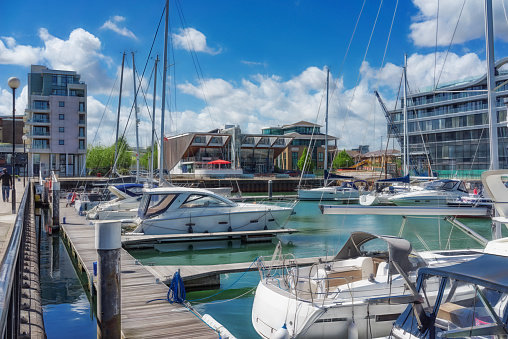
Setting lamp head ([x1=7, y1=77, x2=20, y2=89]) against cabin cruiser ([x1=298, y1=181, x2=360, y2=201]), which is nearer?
lamp head ([x1=7, y1=77, x2=20, y2=89])

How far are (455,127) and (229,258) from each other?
210 feet

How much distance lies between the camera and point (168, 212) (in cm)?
2125

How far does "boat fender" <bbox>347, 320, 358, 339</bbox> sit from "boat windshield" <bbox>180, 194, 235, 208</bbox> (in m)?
13.7

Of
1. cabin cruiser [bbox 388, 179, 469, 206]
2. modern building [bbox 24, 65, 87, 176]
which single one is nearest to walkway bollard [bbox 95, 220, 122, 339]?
cabin cruiser [bbox 388, 179, 469, 206]

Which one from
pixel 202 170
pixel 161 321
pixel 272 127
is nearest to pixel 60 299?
pixel 161 321

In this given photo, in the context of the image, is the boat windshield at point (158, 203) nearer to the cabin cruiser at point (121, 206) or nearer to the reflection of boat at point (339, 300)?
the cabin cruiser at point (121, 206)

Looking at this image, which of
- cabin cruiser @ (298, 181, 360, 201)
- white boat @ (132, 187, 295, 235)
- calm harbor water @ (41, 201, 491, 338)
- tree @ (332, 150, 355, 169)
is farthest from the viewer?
tree @ (332, 150, 355, 169)

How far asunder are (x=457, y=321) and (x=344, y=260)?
5.73 metres

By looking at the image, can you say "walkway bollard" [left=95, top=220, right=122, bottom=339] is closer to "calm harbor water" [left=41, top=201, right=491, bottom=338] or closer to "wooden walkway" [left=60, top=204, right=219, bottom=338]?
"wooden walkway" [left=60, top=204, right=219, bottom=338]

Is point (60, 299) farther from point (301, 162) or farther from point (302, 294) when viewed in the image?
point (301, 162)

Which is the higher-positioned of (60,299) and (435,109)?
(435,109)

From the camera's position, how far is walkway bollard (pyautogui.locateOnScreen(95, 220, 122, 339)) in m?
7.24

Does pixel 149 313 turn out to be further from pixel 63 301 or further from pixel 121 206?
pixel 121 206

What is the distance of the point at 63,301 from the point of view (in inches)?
533
